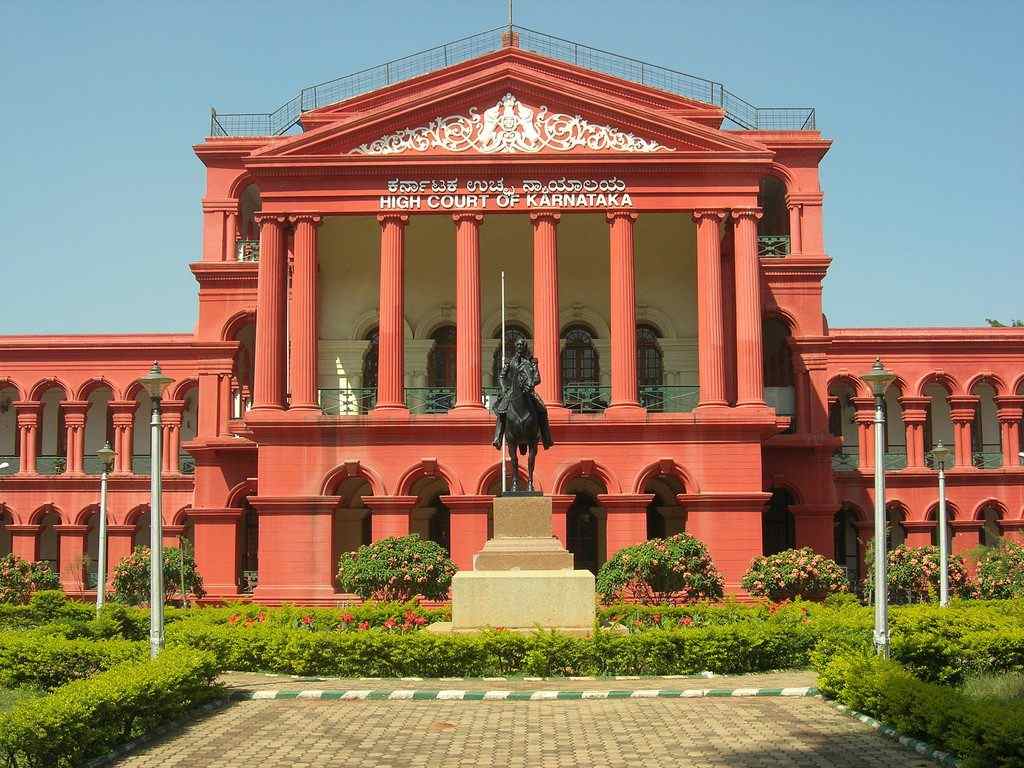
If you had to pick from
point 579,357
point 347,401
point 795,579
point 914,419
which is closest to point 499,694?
point 795,579

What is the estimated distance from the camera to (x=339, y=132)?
39.8m

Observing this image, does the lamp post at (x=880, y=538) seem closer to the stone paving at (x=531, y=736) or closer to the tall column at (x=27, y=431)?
the stone paving at (x=531, y=736)

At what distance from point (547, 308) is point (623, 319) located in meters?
2.25

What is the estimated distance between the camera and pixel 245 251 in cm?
4950

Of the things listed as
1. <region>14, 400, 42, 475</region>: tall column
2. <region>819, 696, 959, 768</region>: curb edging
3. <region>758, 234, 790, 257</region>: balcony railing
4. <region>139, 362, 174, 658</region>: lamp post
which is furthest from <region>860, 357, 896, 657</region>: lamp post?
<region>14, 400, 42, 475</region>: tall column

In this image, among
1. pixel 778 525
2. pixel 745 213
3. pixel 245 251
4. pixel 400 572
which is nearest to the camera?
pixel 400 572

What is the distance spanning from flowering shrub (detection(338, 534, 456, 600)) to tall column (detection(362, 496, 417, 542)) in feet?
11.0

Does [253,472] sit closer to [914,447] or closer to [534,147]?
[534,147]

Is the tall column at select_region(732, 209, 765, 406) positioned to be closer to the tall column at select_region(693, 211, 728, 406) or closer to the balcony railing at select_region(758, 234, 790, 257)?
the tall column at select_region(693, 211, 728, 406)

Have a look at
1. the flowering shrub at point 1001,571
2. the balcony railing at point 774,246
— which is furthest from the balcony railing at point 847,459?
the flowering shrub at point 1001,571

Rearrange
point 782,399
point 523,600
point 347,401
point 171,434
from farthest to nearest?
point 171,434
point 782,399
point 347,401
point 523,600

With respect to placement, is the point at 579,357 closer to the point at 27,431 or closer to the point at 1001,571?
the point at 1001,571

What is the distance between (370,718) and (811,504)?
2845cm

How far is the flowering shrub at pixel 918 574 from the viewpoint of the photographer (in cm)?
4044
